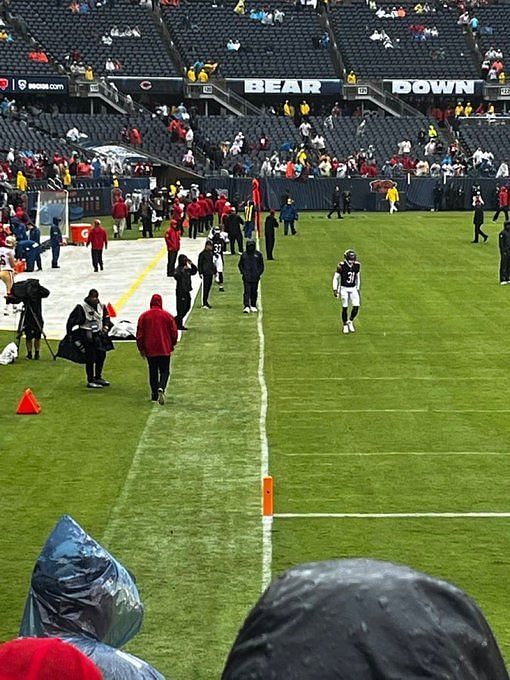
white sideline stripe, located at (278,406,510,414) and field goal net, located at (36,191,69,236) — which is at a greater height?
field goal net, located at (36,191,69,236)

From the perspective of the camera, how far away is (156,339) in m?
19.7

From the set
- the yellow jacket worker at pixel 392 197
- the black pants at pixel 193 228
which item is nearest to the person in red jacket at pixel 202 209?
the black pants at pixel 193 228

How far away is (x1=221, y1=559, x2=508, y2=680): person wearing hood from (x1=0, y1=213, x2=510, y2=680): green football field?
7.65 metres

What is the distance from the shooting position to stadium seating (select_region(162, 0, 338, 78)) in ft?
247

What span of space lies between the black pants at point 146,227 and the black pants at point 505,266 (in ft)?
61.1

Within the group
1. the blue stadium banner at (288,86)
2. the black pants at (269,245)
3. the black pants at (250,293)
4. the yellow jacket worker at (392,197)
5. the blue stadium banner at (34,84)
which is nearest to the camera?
the black pants at (250,293)

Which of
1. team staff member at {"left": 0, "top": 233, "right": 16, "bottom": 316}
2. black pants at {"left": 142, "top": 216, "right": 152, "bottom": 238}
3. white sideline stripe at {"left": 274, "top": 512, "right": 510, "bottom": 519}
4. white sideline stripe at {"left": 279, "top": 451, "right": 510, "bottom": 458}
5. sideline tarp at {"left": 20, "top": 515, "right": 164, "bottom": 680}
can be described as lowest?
black pants at {"left": 142, "top": 216, "right": 152, "bottom": 238}

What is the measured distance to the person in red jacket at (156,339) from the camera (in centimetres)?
1964

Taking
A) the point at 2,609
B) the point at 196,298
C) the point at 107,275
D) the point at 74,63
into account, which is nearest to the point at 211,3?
the point at 74,63

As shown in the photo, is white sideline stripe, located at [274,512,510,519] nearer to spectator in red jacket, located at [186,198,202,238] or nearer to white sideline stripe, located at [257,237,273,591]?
white sideline stripe, located at [257,237,273,591]

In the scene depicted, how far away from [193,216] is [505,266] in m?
15.9

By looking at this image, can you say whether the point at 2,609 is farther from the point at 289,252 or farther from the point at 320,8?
the point at 320,8

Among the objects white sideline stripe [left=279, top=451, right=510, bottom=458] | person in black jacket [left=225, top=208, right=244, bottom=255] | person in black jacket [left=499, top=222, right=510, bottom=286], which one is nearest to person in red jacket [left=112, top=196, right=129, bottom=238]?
person in black jacket [left=225, top=208, right=244, bottom=255]

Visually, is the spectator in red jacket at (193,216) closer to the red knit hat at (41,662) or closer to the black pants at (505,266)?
the black pants at (505,266)
